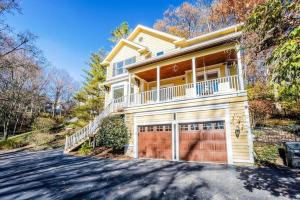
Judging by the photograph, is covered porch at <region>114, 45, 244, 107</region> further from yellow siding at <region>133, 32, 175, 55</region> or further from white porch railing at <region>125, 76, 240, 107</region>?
yellow siding at <region>133, 32, 175, 55</region>

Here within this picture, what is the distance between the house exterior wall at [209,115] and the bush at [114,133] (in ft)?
Answer: 1.40

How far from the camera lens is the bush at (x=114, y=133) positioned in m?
11.2

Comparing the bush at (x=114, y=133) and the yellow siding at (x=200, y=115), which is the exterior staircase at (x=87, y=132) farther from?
the yellow siding at (x=200, y=115)

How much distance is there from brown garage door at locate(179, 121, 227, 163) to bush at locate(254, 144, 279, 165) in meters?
1.61

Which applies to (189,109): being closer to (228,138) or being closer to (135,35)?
(228,138)

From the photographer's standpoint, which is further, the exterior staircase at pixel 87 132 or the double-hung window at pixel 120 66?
the double-hung window at pixel 120 66

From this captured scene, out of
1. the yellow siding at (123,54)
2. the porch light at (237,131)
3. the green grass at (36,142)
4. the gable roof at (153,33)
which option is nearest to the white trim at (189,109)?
the porch light at (237,131)

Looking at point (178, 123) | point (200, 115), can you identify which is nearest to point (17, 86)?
point (178, 123)

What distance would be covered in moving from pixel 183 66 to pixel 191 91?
6.20 feet

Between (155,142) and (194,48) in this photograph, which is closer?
(194,48)

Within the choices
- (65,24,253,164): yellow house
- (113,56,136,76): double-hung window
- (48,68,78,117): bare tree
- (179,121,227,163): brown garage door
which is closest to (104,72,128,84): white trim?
(113,56,136,76): double-hung window

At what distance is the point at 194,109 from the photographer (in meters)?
9.45

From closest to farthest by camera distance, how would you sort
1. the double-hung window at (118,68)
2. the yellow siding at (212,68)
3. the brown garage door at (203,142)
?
the brown garage door at (203,142) < the yellow siding at (212,68) < the double-hung window at (118,68)

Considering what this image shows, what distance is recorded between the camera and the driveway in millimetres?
4898
